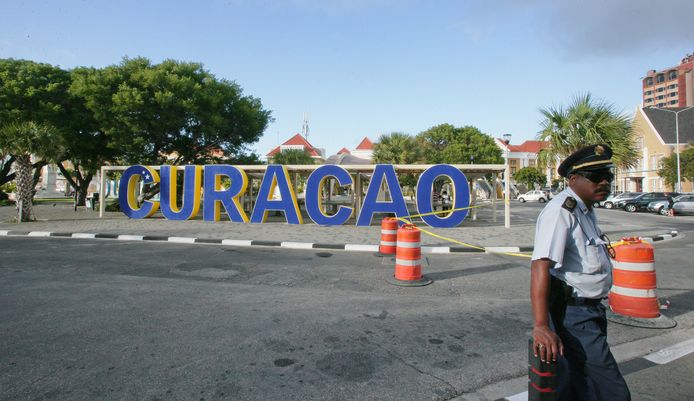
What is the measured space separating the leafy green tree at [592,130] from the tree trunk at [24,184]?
1968cm

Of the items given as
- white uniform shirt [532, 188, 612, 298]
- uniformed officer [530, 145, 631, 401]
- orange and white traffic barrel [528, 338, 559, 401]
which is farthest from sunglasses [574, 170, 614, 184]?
orange and white traffic barrel [528, 338, 559, 401]

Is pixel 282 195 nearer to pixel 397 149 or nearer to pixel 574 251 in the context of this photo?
pixel 574 251

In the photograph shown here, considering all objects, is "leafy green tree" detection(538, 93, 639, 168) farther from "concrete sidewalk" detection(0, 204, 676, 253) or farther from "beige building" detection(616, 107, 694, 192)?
"beige building" detection(616, 107, 694, 192)

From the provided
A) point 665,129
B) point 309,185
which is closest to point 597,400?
point 309,185

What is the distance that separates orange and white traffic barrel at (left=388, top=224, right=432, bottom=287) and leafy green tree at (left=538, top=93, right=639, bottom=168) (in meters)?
9.62

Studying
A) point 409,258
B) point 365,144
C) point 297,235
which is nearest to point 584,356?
point 409,258

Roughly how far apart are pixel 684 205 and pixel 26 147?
33.5 meters

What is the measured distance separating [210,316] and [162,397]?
72.6 inches

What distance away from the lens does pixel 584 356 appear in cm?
203

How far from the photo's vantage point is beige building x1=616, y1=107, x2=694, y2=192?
46906 millimetres

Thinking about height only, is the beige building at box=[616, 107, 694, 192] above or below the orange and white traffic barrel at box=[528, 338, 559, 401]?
above

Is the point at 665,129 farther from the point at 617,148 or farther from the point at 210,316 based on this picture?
the point at 210,316

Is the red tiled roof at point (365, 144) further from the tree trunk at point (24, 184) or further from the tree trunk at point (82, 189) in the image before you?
the tree trunk at point (24, 184)

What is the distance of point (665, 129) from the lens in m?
49.0
